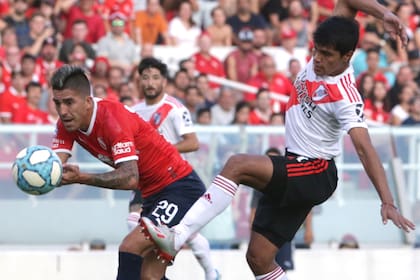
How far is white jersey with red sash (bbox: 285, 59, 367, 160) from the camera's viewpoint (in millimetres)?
8445

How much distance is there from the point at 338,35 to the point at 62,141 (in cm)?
223

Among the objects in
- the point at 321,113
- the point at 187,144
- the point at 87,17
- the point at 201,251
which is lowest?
the point at 201,251

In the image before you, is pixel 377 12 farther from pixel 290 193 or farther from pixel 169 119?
pixel 169 119

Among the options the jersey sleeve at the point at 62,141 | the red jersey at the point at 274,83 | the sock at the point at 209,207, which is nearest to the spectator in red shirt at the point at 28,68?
the red jersey at the point at 274,83

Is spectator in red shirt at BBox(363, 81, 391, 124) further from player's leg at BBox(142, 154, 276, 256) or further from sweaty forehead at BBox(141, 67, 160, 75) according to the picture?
player's leg at BBox(142, 154, 276, 256)

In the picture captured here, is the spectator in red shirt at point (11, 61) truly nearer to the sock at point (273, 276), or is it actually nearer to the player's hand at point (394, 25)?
the sock at point (273, 276)

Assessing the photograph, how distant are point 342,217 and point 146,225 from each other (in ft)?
19.7

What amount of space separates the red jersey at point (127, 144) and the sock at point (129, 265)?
64cm

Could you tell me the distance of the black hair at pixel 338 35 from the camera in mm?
8344

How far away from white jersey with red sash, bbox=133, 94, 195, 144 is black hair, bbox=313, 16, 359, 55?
3079 millimetres

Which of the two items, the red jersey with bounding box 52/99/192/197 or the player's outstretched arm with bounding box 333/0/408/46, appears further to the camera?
the red jersey with bounding box 52/99/192/197

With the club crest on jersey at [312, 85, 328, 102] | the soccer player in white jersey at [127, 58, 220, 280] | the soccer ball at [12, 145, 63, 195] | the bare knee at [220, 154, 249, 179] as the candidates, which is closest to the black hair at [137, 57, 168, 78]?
the soccer player in white jersey at [127, 58, 220, 280]

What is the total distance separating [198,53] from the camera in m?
17.6

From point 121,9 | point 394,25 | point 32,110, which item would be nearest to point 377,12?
point 394,25
